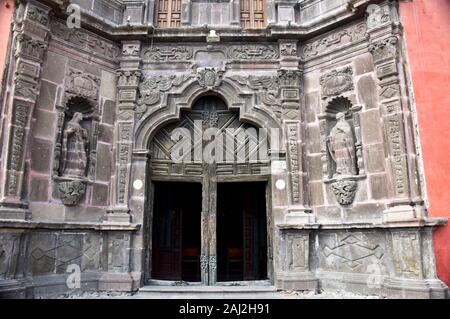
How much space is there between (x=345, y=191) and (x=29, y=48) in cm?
582

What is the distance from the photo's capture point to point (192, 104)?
7.53 meters

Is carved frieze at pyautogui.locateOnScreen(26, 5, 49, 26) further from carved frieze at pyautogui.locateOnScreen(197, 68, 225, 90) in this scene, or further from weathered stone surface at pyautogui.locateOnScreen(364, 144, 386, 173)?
weathered stone surface at pyautogui.locateOnScreen(364, 144, 386, 173)

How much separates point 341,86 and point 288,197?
2.26 meters

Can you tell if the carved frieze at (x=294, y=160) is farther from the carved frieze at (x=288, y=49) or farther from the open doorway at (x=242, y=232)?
the carved frieze at (x=288, y=49)

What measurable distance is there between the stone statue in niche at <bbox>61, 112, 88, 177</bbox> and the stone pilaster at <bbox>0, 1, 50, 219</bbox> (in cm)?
75

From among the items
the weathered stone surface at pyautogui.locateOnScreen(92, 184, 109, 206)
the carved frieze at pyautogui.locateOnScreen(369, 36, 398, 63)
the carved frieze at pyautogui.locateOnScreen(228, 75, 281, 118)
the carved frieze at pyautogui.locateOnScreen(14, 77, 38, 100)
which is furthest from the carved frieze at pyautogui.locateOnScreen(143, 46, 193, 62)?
the carved frieze at pyautogui.locateOnScreen(369, 36, 398, 63)

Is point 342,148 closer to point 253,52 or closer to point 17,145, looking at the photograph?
point 253,52

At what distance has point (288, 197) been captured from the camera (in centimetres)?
694

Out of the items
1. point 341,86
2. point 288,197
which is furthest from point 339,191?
point 341,86

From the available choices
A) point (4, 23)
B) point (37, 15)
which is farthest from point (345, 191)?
point (4, 23)

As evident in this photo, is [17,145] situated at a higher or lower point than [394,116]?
lower

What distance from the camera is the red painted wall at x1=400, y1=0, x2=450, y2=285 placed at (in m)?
5.59

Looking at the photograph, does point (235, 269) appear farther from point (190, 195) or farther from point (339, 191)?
point (339, 191)

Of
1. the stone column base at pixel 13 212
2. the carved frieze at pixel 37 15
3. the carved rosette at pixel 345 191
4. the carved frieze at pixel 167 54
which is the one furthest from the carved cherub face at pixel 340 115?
the stone column base at pixel 13 212
